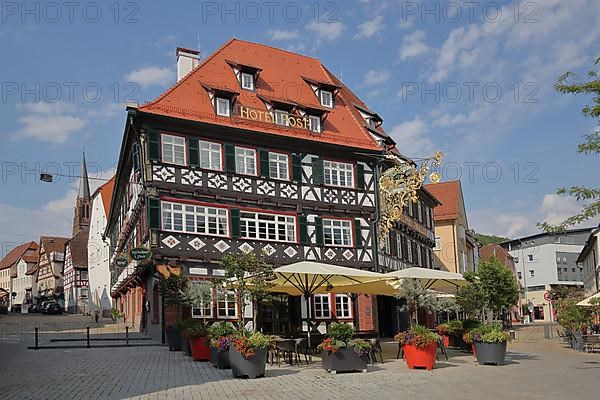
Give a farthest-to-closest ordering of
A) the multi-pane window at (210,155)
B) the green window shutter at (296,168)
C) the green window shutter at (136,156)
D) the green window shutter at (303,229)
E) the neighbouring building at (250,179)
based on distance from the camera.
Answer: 1. the green window shutter at (296,168)
2. the green window shutter at (303,229)
3. the multi-pane window at (210,155)
4. the green window shutter at (136,156)
5. the neighbouring building at (250,179)

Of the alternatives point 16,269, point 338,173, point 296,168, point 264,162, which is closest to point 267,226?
point 264,162

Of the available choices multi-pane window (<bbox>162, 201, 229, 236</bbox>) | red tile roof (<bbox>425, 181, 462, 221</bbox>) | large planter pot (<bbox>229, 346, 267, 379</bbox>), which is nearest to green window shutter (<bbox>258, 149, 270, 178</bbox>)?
multi-pane window (<bbox>162, 201, 229, 236</bbox>)

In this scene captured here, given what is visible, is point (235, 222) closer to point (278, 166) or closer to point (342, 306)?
point (278, 166)

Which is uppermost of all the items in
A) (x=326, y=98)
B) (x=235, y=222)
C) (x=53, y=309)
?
(x=326, y=98)

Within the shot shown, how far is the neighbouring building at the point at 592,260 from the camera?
4847 centimetres

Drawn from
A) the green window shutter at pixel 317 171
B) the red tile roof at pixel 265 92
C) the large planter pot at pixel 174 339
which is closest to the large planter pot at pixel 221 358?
the large planter pot at pixel 174 339

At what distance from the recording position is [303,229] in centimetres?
3053

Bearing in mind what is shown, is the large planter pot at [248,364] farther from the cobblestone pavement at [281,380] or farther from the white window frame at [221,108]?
the white window frame at [221,108]

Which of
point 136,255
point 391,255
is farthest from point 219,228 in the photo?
point 391,255

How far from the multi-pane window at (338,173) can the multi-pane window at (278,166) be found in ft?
6.71

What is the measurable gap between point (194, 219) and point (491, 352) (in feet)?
42.1

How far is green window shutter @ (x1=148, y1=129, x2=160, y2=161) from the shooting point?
26.8m

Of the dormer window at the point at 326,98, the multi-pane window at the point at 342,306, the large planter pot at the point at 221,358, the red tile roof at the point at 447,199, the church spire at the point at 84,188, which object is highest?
the church spire at the point at 84,188

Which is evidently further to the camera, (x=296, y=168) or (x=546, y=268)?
(x=546, y=268)
